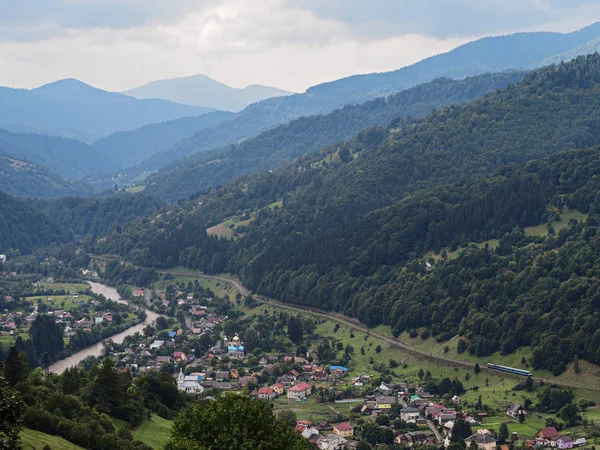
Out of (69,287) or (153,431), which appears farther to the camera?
(69,287)

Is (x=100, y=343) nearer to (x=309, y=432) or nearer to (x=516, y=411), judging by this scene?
(x=309, y=432)

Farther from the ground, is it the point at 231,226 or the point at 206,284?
the point at 231,226

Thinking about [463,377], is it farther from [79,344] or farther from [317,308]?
[79,344]

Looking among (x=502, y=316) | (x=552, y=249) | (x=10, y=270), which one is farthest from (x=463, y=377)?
(x=10, y=270)

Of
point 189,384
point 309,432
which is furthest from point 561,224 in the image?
point 309,432

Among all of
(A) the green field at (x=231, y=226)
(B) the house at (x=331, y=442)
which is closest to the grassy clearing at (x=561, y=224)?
(B) the house at (x=331, y=442)

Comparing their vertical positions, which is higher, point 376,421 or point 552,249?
point 552,249

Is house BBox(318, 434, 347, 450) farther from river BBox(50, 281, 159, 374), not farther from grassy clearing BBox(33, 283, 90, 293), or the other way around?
grassy clearing BBox(33, 283, 90, 293)

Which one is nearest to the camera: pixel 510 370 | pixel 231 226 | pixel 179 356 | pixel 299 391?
pixel 510 370
